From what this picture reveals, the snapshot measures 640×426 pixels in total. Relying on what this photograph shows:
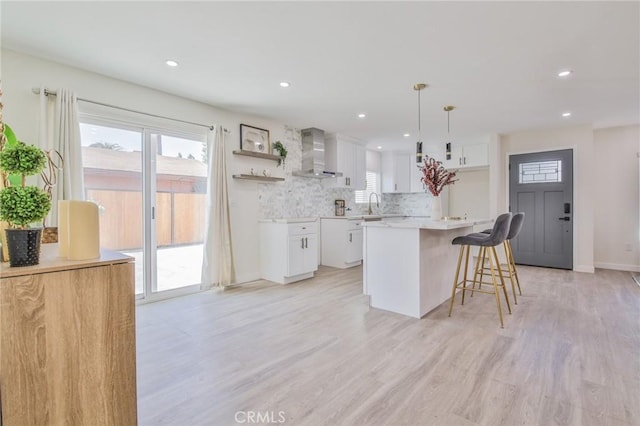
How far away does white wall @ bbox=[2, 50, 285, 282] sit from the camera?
8.96 ft

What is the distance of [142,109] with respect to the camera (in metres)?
3.51

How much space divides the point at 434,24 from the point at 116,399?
2.94 m

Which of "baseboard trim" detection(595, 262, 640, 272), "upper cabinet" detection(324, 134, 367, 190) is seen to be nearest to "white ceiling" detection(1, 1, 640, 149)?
"upper cabinet" detection(324, 134, 367, 190)

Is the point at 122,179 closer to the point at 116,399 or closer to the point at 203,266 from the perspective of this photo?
the point at 203,266

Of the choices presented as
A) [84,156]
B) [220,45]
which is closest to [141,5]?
[220,45]

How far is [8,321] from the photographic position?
98 cm

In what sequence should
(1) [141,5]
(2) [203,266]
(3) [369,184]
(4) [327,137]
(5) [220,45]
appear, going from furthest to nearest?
1. (3) [369,184]
2. (4) [327,137]
3. (2) [203,266]
4. (5) [220,45]
5. (1) [141,5]

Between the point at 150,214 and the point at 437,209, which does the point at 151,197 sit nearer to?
the point at 150,214

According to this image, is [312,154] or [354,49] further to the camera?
[312,154]

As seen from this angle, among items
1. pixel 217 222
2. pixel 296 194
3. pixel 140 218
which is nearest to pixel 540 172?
pixel 296 194

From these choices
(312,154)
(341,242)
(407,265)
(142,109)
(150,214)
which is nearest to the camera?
(407,265)

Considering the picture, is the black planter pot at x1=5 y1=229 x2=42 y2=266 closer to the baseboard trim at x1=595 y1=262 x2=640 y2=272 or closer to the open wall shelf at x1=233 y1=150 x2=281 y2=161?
the open wall shelf at x1=233 y1=150 x2=281 y2=161

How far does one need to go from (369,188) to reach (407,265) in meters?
4.53

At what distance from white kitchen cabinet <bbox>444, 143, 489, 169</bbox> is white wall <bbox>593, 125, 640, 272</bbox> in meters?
1.77
